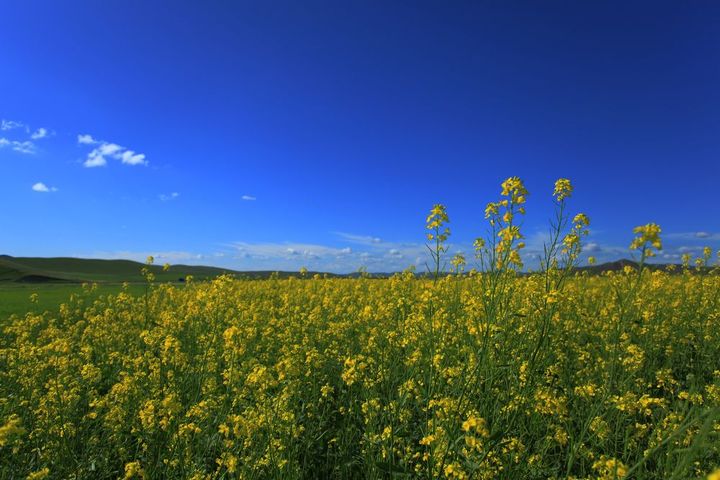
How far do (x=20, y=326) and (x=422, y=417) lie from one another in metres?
8.40

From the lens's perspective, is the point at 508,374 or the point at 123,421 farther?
the point at 123,421

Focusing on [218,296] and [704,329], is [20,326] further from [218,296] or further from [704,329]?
[704,329]

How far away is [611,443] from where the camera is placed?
3.63m

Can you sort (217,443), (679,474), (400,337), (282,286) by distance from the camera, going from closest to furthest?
(679,474), (217,443), (400,337), (282,286)

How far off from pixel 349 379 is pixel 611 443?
2.57 m

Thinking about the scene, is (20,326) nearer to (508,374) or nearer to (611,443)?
(508,374)

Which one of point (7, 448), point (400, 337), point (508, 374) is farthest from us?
point (400, 337)

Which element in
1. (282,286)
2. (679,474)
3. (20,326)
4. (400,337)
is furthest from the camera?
(282,286)

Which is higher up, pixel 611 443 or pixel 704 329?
pixel 704 329

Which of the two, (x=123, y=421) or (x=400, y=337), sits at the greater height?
(x=400, y=337)

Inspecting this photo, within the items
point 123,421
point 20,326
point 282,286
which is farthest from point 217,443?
point 282,286

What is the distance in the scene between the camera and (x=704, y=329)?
6520 mm

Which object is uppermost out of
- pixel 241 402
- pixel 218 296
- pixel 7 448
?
pixel 218 296

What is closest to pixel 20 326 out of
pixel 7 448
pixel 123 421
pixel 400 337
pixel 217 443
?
pixel 7 448
